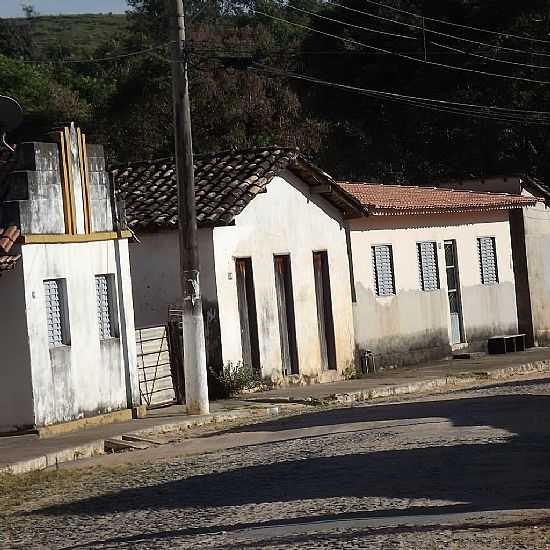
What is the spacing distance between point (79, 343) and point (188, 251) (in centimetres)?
212

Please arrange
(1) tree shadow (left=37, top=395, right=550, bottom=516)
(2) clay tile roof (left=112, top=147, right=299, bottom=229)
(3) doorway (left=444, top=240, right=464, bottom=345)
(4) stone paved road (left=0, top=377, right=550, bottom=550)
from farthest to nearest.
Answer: (3) doorway (left=444, top=240, right=464, bottom=345)
(2) clay tile roof (left=112, top=147, right=299, bottom=229)
(1) tree shadow (left=37, top=395, right=550, bottom=516)
(4) stone paved road (left=0, top=377, right=550, bottom=550)

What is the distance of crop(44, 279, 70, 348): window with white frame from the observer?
19.4 meters

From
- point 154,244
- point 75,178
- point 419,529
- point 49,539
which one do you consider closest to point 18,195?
point 75,178

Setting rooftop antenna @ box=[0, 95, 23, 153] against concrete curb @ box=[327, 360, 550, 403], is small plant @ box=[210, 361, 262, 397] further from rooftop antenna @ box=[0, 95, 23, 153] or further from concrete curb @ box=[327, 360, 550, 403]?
rooftop antenna @ box=[0, 95, 23, 153]

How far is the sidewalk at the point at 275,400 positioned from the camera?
665 inches

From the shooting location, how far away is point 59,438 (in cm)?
1833

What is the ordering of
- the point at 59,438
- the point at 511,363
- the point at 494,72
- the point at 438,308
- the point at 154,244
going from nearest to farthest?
the point at 59,438 → the point at 154,244 → the point at 511,363 → the point at 438,308 → the point at 494,72

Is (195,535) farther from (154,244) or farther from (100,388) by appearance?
(154,244)

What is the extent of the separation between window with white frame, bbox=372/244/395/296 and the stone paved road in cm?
1157

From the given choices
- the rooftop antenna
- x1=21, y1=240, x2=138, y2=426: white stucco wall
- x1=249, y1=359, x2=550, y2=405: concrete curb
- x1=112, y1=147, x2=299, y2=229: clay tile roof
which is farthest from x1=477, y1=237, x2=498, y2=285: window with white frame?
the rooftop antenna

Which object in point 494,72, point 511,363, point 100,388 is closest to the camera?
point 100,388

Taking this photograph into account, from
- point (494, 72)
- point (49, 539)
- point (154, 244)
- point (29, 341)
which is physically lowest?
point (49, 539)

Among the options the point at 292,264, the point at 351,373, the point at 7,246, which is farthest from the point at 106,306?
the point at 351,373

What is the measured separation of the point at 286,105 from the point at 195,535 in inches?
1522
